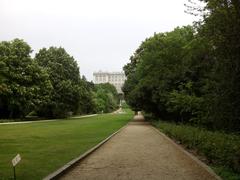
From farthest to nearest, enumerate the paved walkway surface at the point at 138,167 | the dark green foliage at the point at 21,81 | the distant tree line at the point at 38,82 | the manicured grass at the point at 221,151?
the distant tree line at the point at 38,82, the dark green foliage at the point at 21,81, the paved walkway surface at the point at 138,167, the manicured grass at the point at 221,151

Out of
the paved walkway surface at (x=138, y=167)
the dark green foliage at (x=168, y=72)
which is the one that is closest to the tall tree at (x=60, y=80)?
the dark green foliage at (x=168, y=72)

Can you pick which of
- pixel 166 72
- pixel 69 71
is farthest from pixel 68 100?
pixel 166 72

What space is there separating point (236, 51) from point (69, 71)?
67.1m

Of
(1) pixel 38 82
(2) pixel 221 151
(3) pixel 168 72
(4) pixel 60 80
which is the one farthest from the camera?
(4) pixel 60 80

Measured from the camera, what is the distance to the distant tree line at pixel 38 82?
199 feet

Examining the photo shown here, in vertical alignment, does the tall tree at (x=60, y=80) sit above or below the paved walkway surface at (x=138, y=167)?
above

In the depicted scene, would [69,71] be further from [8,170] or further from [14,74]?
[8,170]

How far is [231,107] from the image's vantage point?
43.3 feet

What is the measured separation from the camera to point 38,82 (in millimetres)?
65688

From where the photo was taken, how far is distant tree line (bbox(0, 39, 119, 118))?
2386 inches

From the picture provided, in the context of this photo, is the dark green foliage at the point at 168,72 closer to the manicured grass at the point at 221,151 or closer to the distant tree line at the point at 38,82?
the manicured grass at the point at 221,151

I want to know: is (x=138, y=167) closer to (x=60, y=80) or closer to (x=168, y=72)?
(x=168, y=72)

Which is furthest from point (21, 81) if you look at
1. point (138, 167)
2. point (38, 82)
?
point (138, 167)

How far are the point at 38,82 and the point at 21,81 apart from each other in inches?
132
